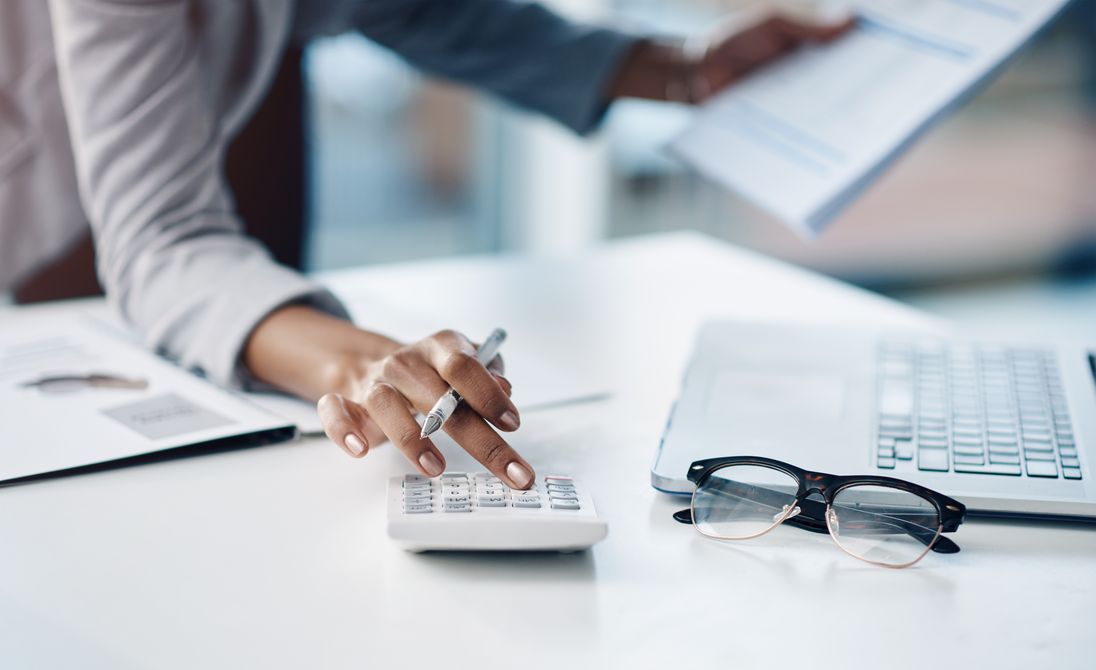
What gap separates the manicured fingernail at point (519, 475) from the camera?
1.99ft

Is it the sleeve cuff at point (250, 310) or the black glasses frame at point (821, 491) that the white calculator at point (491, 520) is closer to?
the black glasses frame at point (821, 491)

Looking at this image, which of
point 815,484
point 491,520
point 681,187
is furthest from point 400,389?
point 681,187

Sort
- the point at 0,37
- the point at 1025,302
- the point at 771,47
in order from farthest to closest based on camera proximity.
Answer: the point at 1025,302
the point at 771,47
the point at 0,37

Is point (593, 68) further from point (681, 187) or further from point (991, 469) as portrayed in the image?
point (681, 187)

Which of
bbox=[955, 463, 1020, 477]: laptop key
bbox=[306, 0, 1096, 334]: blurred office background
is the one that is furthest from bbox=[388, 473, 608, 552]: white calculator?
bbox=[306, 0, 1096, 334]: blurred office background

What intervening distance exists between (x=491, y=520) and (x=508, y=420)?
10 centimetres

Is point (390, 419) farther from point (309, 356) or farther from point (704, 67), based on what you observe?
point (704, 67)

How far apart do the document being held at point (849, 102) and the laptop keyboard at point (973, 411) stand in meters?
0.17

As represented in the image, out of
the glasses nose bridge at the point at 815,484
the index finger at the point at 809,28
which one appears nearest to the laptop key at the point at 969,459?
the glasses nose bridge at the point at 815,484

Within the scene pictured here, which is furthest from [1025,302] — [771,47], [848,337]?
[848,337]

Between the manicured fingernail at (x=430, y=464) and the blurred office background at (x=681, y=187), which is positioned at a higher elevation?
the manicured fingernail at (x=430, y=464)

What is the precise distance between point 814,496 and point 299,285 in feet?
1.34

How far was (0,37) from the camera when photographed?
1.06 m

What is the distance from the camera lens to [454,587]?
1.79 ft
